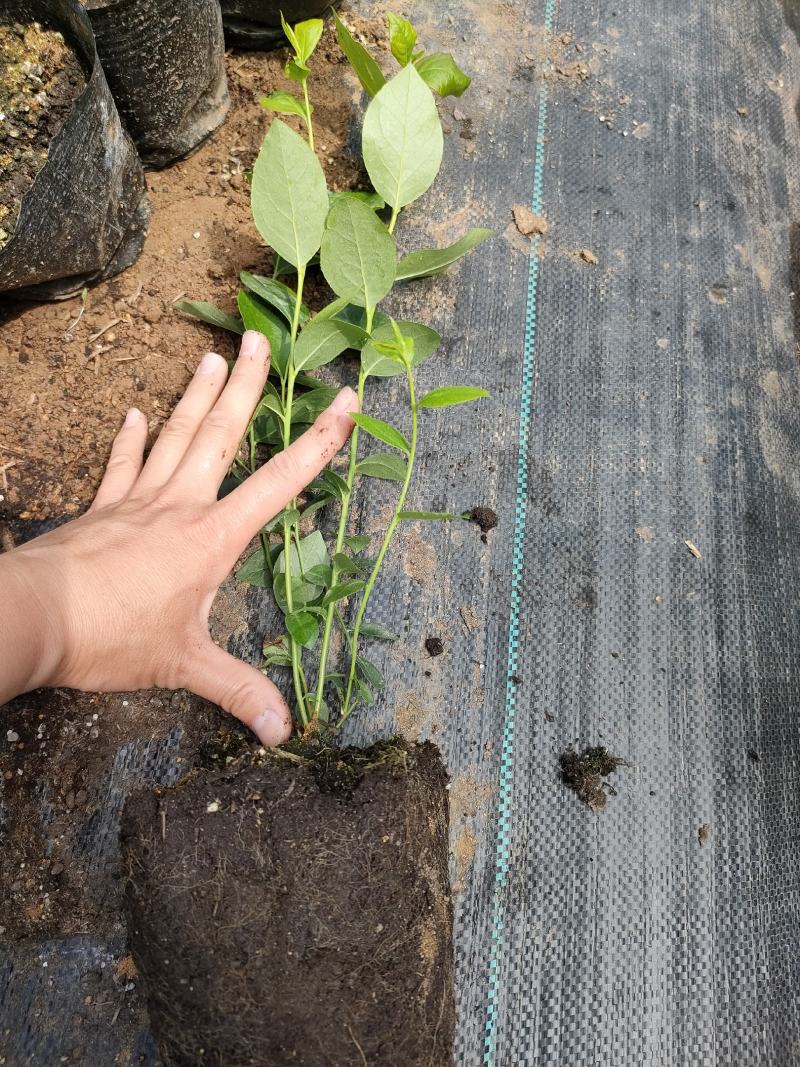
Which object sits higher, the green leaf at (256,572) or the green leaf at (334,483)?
the green leaf at (334,483)

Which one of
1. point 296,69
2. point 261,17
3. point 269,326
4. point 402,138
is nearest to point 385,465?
point 269,326

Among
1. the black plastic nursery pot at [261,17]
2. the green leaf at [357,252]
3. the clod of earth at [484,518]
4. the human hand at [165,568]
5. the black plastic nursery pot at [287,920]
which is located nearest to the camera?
Answer: the black plastic nursery pot at [287,920]

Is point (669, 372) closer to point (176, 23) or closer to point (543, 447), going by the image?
point (543, 447)

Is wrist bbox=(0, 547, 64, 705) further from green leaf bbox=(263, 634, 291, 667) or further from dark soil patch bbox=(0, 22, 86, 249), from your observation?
dark soil patch bbox=(0, 22, 86, 249)

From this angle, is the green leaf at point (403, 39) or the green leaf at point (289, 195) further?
the green leaf at point (403, 39)

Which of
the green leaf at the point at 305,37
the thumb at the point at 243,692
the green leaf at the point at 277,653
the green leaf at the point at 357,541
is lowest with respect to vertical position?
the green leaf at the point at 277,653

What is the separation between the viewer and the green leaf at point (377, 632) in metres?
1.12

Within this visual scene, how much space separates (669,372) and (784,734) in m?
0.68

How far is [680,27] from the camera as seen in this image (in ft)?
5.49

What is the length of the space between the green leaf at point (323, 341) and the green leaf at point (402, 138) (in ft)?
0.85

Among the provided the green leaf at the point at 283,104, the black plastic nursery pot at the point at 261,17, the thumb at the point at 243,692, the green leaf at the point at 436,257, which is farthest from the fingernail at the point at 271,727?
the black plastic nursery pot at the point at 261,17

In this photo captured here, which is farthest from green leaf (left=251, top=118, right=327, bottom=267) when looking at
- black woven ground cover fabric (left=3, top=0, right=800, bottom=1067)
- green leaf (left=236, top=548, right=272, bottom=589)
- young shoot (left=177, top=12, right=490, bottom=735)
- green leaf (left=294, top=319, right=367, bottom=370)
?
green leaf (left=236, top=548, right=272, bottom=589)

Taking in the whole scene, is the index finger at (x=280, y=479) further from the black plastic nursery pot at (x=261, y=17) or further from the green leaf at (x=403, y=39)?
the black plastic nursery pot at (x=261, y=17)

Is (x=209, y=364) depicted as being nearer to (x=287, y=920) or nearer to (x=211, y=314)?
(x=211, y=314)
